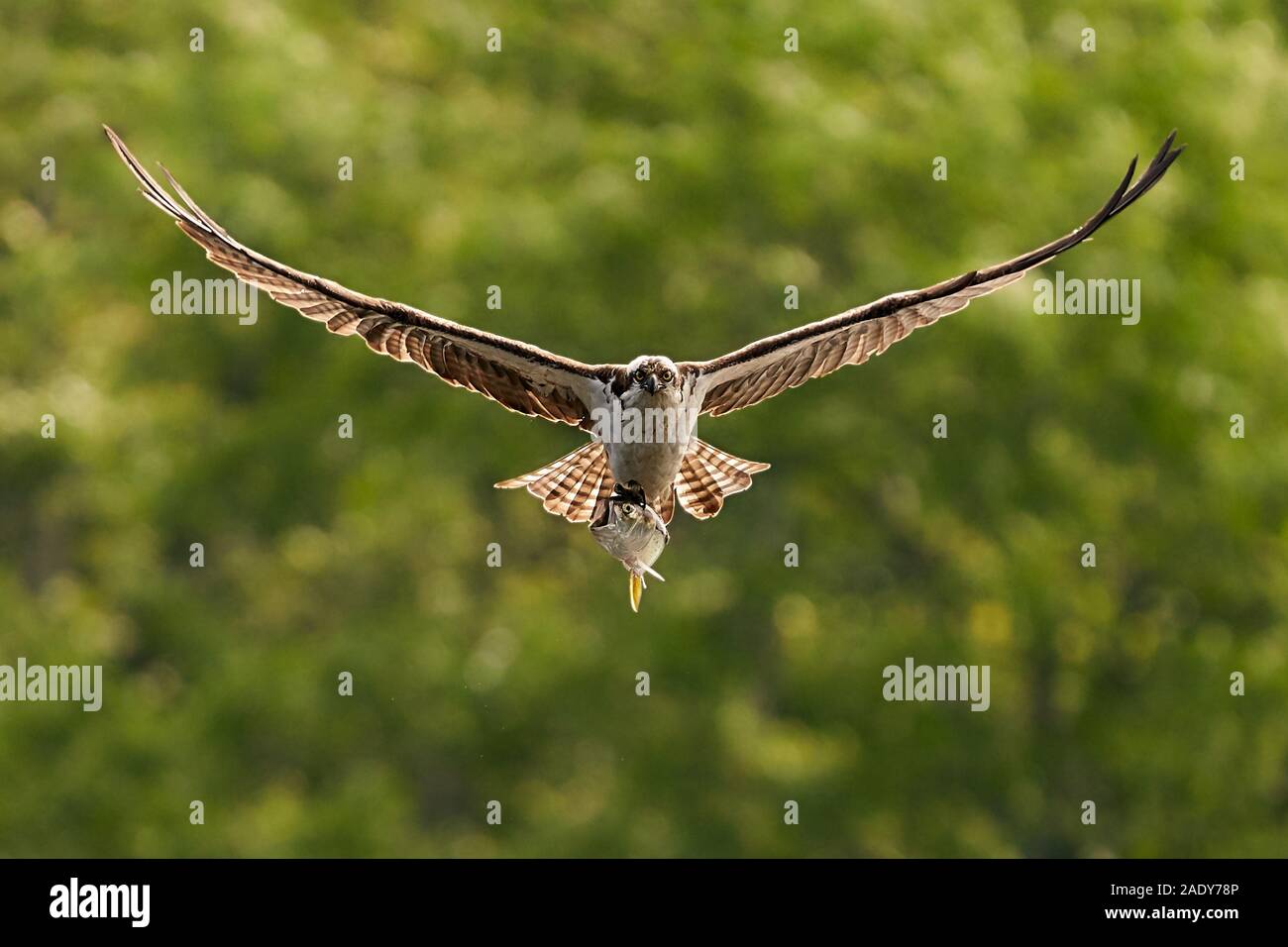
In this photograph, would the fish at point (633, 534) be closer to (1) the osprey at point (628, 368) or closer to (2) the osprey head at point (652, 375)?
(1) the osprey at point (628, 368)

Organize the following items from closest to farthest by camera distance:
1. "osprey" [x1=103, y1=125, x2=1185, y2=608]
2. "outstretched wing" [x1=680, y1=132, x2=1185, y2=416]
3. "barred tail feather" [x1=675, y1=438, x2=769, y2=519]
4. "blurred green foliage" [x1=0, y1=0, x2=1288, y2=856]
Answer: "outstretched wing" [x1=680, y1=132, x2=1185, y2=416] < "osprey" [x1=103, y1=125, x2=1185, y2=608] < "barred tail feather" [x1=675, y1=438, x2=769, y2=519] < "blurred green foliage" [x1=0, y1=0, x2=1288, y2=856]

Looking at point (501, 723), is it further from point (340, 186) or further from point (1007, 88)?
point (1007, 88)

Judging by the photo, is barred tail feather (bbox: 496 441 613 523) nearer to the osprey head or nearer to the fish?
the osprey head

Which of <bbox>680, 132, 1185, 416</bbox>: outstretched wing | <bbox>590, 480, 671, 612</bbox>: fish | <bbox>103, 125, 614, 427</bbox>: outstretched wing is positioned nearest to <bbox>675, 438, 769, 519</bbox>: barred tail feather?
<bbox>680, 132, 1185, 416</bbox>: outstretched wing

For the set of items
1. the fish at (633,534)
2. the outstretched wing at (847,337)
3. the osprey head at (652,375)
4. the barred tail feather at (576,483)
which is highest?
the outstretched wing at (847,337)

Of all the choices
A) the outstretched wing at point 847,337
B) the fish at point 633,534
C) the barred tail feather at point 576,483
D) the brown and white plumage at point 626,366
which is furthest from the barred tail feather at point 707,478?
the fish at point 633,534

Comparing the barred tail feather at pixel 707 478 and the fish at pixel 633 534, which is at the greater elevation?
the barred tail feather at pixel 707 478
